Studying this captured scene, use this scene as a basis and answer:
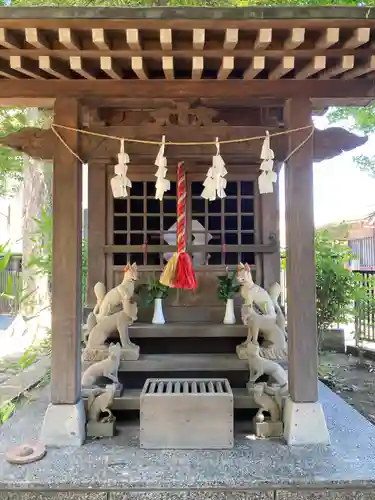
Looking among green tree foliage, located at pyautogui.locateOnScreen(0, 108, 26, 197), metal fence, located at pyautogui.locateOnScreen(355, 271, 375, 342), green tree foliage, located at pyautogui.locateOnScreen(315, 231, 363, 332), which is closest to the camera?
green tree foliage, located at pyautogui.locateOnScreen(315, 231, 363, 332)

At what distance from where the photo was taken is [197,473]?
3084mm

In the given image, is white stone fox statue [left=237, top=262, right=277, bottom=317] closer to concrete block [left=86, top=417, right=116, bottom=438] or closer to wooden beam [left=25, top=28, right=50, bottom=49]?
concrete block [left=86, top=417, right=116, bottom=438]

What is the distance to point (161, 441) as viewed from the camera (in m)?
3.55

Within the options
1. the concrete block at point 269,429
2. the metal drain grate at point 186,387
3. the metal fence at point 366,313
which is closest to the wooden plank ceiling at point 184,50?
the metal drain grate at point 186,387

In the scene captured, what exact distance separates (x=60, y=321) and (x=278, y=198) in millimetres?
3253

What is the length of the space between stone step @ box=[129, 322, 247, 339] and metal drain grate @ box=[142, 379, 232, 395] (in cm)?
73

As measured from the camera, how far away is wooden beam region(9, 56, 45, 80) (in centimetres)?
339

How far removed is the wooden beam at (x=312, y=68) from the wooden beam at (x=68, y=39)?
1.96 metres

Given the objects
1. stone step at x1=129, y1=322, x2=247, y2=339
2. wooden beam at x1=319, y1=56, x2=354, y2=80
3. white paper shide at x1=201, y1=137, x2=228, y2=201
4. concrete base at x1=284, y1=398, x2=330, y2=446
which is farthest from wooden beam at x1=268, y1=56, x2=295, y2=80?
concrete base at x1=284, y1=398, x2=330, y2=446

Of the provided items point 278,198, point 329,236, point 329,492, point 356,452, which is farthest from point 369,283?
point 329,492

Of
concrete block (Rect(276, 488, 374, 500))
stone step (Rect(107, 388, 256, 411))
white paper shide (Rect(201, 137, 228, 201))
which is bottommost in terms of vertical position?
concrete block (Rect(276, 488, 374, 500))

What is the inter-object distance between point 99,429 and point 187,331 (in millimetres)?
1447

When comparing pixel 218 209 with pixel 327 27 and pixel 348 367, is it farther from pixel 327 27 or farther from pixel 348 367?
pixel 348 367

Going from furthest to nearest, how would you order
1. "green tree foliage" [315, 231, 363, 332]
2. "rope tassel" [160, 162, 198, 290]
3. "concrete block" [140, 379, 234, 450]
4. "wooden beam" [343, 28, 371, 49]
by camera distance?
"green tree foliage" [315, 231, 363, 332]
"rope tassel" [160, 162, 198, 290]
"concrete block" [140, 379, 234, 450]
"wooden beam" [343, 28, 371, 49]
